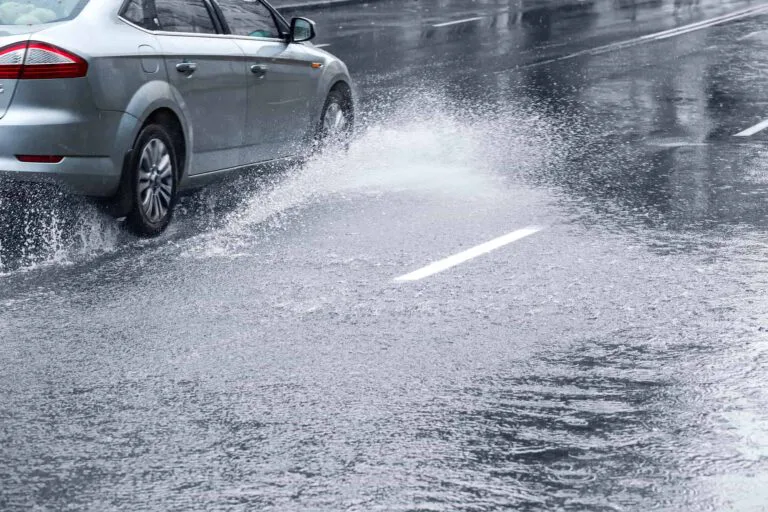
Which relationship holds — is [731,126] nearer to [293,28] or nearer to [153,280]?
[293,28]

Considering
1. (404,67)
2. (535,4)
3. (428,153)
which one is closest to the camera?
(428,153)

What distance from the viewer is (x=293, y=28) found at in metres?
10.2

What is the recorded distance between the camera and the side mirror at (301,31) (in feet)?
33.6

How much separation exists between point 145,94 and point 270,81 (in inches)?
63.1

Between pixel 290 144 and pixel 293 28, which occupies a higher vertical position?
pixel 293 28

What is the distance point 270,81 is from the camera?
9.84m

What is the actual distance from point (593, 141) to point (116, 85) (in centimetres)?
546

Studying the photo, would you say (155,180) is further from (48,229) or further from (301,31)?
(301,31)

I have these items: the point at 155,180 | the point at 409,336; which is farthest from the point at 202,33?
the point at 409,336

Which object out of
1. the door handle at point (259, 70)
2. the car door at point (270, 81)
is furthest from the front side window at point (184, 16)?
the door handle at point (259, 70)

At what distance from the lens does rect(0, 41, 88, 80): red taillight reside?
311 inches

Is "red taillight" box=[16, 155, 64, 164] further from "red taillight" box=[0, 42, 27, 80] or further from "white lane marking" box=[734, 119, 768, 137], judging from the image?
"white lane marking" box=[734, 119, 768, 137]

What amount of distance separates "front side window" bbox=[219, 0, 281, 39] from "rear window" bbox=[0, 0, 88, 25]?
1.54m

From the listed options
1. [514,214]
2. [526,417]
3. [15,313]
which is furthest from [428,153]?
[526,417]
